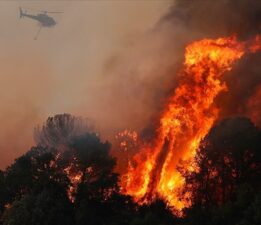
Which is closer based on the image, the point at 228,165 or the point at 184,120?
the point at 228,165

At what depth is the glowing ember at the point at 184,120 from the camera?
232 ft

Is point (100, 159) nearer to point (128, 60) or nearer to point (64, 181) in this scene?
point (64, 181)

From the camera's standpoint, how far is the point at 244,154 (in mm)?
57719

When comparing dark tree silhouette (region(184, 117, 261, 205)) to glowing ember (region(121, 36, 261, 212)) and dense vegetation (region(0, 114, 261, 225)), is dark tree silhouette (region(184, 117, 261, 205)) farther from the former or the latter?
glowing ember (region(121, 36, 261, 212))

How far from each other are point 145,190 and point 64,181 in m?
14.7

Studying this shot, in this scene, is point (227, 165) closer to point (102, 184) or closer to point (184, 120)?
point (102, 184)

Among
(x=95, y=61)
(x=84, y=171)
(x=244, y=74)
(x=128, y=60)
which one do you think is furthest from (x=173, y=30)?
(x=84, y=171)

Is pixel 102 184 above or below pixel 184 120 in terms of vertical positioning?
below

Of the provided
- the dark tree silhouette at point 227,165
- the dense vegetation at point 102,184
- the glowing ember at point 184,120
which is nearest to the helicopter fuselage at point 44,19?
the glowing ember at point 184,120

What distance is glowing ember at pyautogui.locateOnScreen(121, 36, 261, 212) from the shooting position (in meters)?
70.6

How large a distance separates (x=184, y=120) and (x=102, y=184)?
21412mm

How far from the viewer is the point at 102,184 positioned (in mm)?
58688

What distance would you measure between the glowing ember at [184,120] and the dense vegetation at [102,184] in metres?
7.68

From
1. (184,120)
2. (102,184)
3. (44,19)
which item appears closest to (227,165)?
(102,184)
